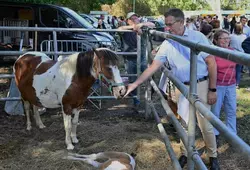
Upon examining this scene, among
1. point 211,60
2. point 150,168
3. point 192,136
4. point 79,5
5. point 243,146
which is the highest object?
point 79,5

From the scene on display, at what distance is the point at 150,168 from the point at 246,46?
2.56 meters

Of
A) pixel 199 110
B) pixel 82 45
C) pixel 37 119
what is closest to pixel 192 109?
pixel 199 110

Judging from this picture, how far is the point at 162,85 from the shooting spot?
3969 millimetres

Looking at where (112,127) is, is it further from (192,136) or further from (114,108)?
(192,136)

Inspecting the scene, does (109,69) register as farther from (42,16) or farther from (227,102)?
(42,16)

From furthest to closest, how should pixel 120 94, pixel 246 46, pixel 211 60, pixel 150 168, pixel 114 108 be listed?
pixel 114 108 → pixel 246 46 → pixel 150 168 → pixel 120 94 → pixel 211 60

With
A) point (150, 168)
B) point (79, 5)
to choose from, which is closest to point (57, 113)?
point (150, 168)

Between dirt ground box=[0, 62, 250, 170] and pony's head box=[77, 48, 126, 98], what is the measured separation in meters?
0.98

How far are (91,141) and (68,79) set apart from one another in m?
0.99

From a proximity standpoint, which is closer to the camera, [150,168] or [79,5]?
[150,168]

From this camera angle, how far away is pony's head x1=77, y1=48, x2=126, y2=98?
12.6 feet

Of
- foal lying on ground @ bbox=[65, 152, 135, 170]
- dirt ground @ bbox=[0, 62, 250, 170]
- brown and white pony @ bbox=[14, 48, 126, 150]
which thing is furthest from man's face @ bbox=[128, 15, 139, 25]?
foal lying on ground @ bbox=[65, 152, 135, 170]

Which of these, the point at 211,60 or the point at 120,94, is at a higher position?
the point at 211,60

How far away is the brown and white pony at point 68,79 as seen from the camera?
409 cm
